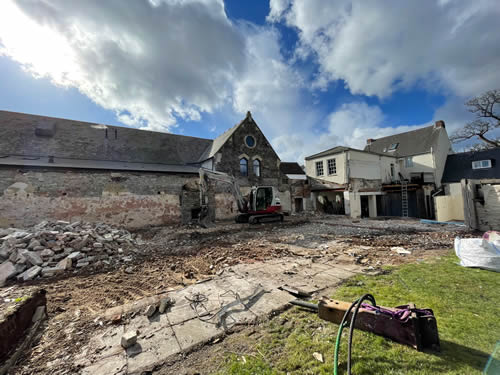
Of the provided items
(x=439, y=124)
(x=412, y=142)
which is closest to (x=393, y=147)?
(x=412, y=142)

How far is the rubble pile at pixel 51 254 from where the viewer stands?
5719 mm

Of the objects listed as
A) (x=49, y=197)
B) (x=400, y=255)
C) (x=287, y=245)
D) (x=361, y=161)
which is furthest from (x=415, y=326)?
(x=361, y=161)

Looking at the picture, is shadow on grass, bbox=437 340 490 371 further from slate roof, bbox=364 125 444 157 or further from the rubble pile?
slate roof, bbox=364 125 444 157

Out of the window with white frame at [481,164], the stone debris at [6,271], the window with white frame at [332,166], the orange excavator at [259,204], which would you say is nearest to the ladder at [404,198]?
the window with white frame at [332,166]

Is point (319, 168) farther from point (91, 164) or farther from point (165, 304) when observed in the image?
point (165, 304)

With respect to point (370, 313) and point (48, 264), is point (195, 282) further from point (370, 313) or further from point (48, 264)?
point (48, 264)

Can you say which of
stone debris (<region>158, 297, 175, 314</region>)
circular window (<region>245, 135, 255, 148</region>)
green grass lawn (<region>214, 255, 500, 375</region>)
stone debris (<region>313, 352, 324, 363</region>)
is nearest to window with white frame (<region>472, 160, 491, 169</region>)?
circular window (<region>245, 135, 255, 148</region>)

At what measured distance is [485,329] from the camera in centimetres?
269

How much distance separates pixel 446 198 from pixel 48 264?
72.0 feet

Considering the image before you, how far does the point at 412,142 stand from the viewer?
25.1 metres

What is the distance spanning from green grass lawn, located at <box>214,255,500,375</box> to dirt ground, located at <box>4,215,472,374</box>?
1753 millimetres

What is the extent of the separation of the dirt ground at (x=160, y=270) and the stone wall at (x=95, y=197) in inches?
219

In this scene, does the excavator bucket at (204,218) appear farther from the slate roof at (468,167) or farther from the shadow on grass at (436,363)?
the slate roof at (468,167)

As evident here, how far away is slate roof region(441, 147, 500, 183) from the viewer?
20578mm
